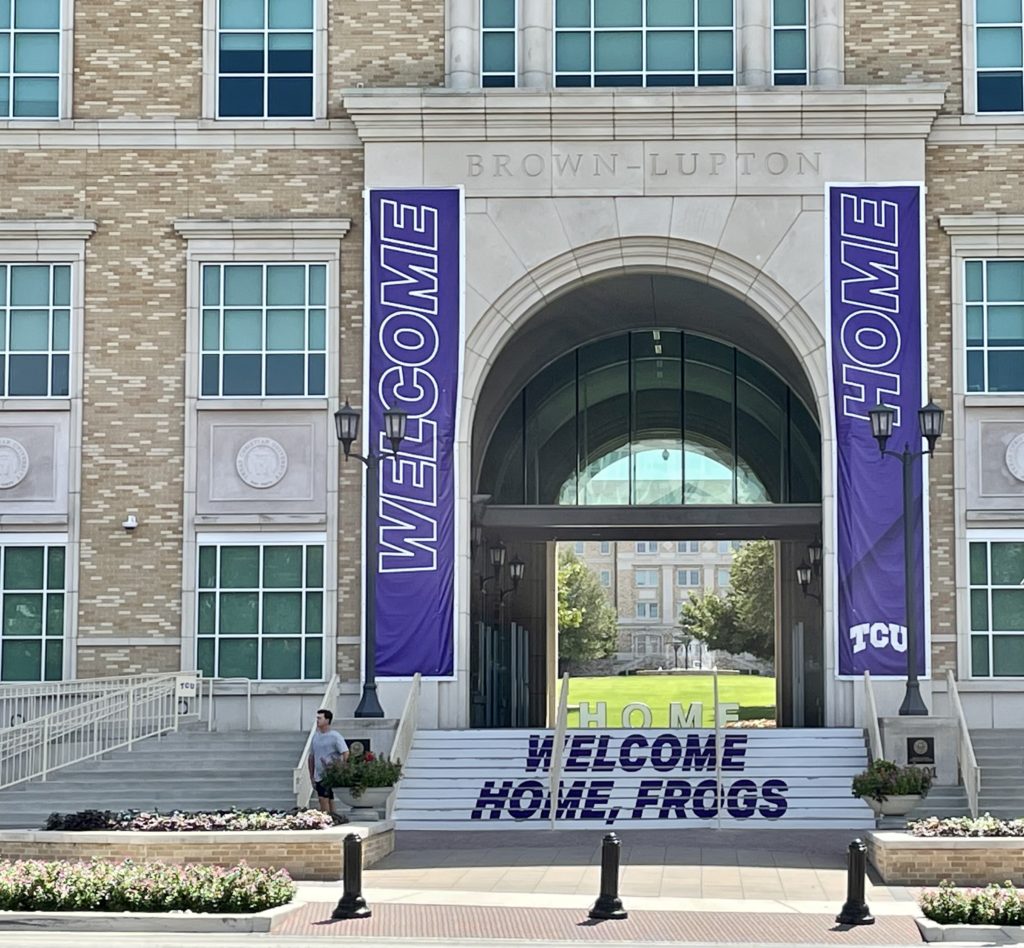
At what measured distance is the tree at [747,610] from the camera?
8607 centimetres

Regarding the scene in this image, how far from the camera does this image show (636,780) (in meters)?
27.0

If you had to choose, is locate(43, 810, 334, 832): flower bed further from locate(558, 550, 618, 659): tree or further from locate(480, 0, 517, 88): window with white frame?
locate(558, 550, 618, 659): tree

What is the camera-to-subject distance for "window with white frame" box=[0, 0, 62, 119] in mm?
31828

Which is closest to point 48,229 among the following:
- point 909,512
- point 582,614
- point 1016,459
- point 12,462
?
point 12,462

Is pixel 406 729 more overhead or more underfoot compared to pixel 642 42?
more underfoot

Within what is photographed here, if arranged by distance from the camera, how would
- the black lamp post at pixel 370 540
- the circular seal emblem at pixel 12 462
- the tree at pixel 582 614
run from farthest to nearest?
1. the tree at pixel 582 614
2. the circular seal emblem at pixel 12 462
3. the black lamp post at pixel 370 540

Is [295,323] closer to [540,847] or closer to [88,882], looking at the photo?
[540,847]

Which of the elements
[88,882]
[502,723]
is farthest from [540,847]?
[502,723]

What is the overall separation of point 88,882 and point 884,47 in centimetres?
2044

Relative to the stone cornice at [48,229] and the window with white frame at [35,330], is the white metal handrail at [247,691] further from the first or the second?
the stone cornice at [48,229]

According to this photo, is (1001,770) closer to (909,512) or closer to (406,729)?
(909,512)

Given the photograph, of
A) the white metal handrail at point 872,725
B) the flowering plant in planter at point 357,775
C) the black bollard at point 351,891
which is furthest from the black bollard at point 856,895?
the flowering plant in planter at point 357,775

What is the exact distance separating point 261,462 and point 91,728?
5.18 m

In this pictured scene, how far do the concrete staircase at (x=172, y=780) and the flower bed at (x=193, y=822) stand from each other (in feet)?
15.8
